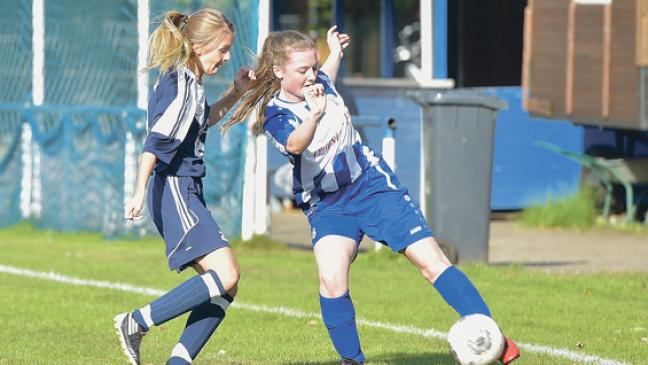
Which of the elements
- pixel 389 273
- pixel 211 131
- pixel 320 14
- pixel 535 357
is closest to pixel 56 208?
pixel 211 131

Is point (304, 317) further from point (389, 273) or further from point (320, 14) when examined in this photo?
point (320, 14)

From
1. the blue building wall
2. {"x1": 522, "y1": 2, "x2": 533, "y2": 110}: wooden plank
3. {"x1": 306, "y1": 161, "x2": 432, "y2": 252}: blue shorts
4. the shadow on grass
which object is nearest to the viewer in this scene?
{"x1": 306, "y1": 161, "x2": 432, "y2": 252}: blue shorts

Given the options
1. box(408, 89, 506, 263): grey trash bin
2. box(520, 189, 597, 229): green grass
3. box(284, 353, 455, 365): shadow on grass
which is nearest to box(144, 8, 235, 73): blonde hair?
box(284, 353, 455, 365): shadow on grass

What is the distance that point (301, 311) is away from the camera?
372 inches

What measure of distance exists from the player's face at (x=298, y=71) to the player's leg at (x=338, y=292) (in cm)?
71

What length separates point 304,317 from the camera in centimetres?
912

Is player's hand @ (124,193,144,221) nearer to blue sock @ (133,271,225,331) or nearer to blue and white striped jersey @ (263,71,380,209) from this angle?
blue sock @ (133,271,225,331)

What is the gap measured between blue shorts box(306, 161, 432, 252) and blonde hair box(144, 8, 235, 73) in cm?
93

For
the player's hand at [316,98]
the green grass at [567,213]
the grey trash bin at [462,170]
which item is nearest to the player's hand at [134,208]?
the player's hand at [316,98]

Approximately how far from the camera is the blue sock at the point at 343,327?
21.9ft

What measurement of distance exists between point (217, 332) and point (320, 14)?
31.2m

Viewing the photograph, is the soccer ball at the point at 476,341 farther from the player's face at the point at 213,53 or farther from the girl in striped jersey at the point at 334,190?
the player's face at the point at 213,53

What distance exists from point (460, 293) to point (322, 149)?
0.93 metres

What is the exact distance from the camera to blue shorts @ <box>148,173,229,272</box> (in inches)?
252
